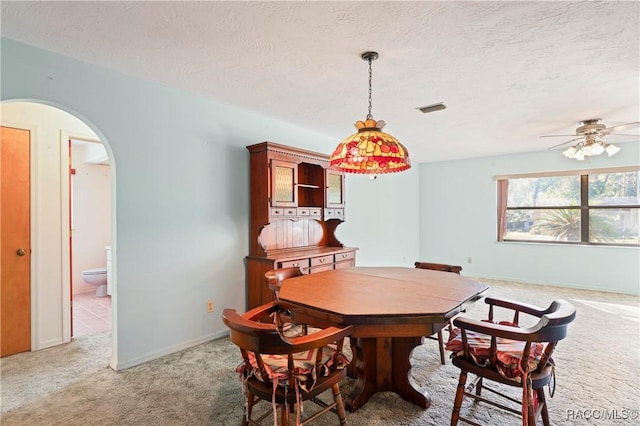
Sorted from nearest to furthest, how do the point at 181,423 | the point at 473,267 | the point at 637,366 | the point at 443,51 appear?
the point at 181,423 < the point at 443,51 < the point at 637,366 < the point at 473,267

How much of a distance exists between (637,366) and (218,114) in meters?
4.40

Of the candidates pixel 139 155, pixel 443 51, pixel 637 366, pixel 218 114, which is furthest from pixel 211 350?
pixel 637 366

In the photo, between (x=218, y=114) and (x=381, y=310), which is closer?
(x=381, y=310)

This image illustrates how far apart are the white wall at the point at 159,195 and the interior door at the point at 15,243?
0.16m

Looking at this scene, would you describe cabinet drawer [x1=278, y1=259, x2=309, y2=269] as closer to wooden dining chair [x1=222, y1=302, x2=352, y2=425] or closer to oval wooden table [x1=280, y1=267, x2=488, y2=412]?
oval wooden table [x1=280, y1=267, x2=488, y2=412]

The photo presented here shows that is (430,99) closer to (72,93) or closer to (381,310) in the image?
(381,310)

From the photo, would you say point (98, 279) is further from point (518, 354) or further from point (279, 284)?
point (518, 354)

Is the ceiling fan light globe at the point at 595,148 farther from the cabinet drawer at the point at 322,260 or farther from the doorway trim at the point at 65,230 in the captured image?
the doorway trim at the point at 65,230

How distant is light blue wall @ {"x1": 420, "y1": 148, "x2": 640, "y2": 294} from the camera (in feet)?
17.2

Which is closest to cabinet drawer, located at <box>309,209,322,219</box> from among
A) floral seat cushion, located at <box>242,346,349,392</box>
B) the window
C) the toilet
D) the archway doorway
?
floral seat cushion, located at <box>242,346,349,392</box>

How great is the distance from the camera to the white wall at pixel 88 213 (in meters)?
5.45

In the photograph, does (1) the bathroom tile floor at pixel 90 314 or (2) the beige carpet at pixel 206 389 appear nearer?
(2) the beige carpet at pixel 206 389

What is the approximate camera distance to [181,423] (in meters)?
1.98

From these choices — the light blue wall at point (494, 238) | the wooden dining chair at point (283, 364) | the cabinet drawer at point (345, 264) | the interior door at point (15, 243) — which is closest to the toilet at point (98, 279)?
the interior door at point (15, 243)
